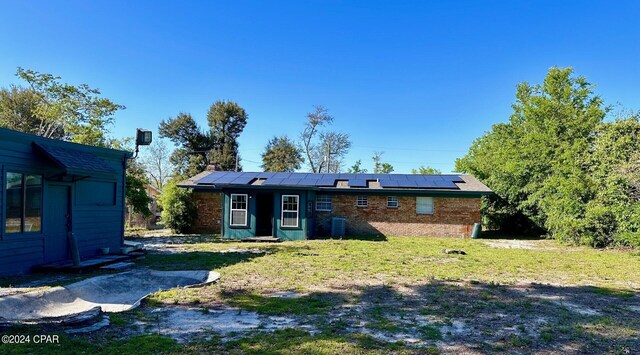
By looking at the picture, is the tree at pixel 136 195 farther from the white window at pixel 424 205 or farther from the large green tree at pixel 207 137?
the large green tree at pixel 207 137

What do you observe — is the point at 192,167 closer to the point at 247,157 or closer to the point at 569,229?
the point at 247,157

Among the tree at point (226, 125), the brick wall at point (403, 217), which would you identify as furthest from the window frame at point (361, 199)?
the tree at point (226, 125)

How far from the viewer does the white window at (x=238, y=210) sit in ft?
54.0

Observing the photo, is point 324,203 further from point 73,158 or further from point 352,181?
point 73,158

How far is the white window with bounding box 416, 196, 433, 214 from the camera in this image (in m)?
18.8

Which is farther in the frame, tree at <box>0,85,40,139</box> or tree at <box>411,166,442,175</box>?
tree at <box>411,166,442,175</box>

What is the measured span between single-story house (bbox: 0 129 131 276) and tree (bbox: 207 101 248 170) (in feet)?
89.3

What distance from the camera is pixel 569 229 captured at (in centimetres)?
1559

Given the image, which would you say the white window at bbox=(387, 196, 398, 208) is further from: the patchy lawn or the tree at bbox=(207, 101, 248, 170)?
the tree at bbox=(207, 101, 248, 170)

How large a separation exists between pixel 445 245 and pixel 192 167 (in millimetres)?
27725

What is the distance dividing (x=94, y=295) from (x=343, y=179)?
612 inches

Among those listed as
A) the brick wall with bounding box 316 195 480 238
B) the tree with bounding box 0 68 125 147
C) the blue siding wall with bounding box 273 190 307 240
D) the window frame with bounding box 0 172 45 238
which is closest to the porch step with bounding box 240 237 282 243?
the blue siding wall with bounding box 273 190 307 240

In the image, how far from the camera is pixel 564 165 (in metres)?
17.3

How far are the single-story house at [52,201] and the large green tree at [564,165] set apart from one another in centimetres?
1633
